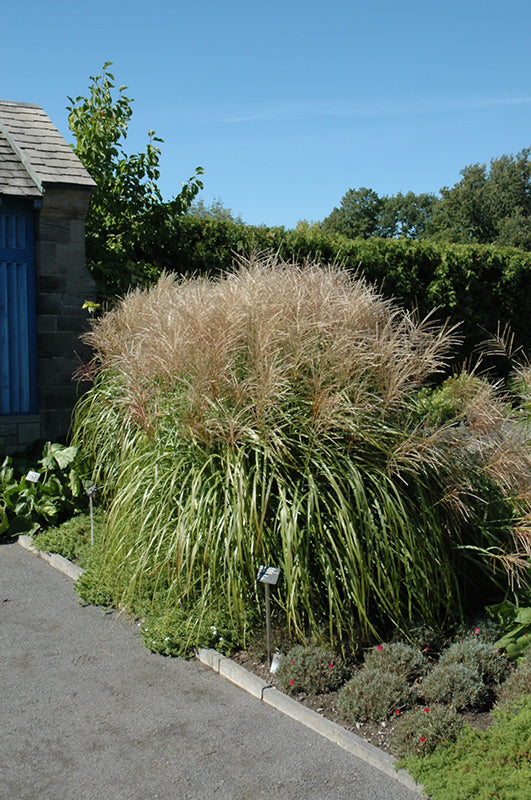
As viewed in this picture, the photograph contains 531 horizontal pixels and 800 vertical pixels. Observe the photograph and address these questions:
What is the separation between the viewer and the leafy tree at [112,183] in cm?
890

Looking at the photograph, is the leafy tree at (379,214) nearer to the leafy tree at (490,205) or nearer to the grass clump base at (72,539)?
the leafy tree at (490,205)

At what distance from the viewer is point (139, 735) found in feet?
11.3

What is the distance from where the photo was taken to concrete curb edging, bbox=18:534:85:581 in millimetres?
5633

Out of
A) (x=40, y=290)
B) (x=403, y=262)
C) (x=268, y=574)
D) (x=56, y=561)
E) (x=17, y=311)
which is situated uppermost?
(x=403, y=262)

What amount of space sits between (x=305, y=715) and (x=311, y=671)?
0.26m

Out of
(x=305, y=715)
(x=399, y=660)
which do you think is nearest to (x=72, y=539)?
(x=305, y=715)

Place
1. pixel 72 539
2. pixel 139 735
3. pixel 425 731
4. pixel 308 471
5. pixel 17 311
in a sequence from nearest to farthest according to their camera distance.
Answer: pixel 425 731
pixel 139 735
pixel 308 471
pixel 72 539
pixel 17 311

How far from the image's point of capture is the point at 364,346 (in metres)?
4.56

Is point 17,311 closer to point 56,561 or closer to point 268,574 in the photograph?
point 56,561

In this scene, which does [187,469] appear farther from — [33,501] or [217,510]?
[33,501]

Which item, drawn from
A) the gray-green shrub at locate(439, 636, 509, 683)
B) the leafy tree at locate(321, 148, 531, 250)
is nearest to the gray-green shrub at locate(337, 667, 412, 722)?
the gray-green shrub at locate(439, 636, 509, 683)

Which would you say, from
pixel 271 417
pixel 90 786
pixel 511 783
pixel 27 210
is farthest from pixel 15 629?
pixel 27 210

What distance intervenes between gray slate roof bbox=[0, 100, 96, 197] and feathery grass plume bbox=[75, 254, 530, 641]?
3.56 meters

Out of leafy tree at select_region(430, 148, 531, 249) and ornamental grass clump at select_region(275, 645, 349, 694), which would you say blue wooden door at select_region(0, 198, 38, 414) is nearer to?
ornamental grass clump at select_region(275, 645, 349, 694)
